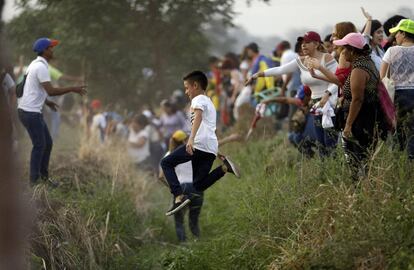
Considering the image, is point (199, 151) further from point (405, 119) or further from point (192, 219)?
point (405, 119)

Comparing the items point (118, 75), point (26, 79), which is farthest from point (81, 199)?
point (118, 75)

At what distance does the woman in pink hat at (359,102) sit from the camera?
8547 mm

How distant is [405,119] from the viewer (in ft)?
28.6

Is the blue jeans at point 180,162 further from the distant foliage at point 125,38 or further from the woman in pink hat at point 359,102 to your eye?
the distant foliage at point 125,38

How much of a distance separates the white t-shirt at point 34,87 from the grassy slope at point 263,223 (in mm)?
1125

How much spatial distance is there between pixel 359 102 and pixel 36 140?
4.63 metres

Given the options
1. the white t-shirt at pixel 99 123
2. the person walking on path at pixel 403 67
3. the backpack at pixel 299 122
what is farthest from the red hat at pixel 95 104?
the person walking on path at pixel 403 67

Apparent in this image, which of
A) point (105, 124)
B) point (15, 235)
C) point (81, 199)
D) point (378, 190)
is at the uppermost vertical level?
point (15, 235)

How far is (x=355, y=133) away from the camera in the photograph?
880 cm

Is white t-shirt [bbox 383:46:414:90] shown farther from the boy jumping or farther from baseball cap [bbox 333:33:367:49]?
the boy jumping

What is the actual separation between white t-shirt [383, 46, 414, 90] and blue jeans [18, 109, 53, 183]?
4.48m

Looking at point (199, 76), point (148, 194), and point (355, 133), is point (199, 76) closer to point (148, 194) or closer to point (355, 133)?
point (355, 133)

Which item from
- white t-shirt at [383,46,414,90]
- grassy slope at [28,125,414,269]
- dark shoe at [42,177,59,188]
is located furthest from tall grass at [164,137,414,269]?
dark shoe at [42,177,59,188]

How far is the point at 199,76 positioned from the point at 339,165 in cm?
199
